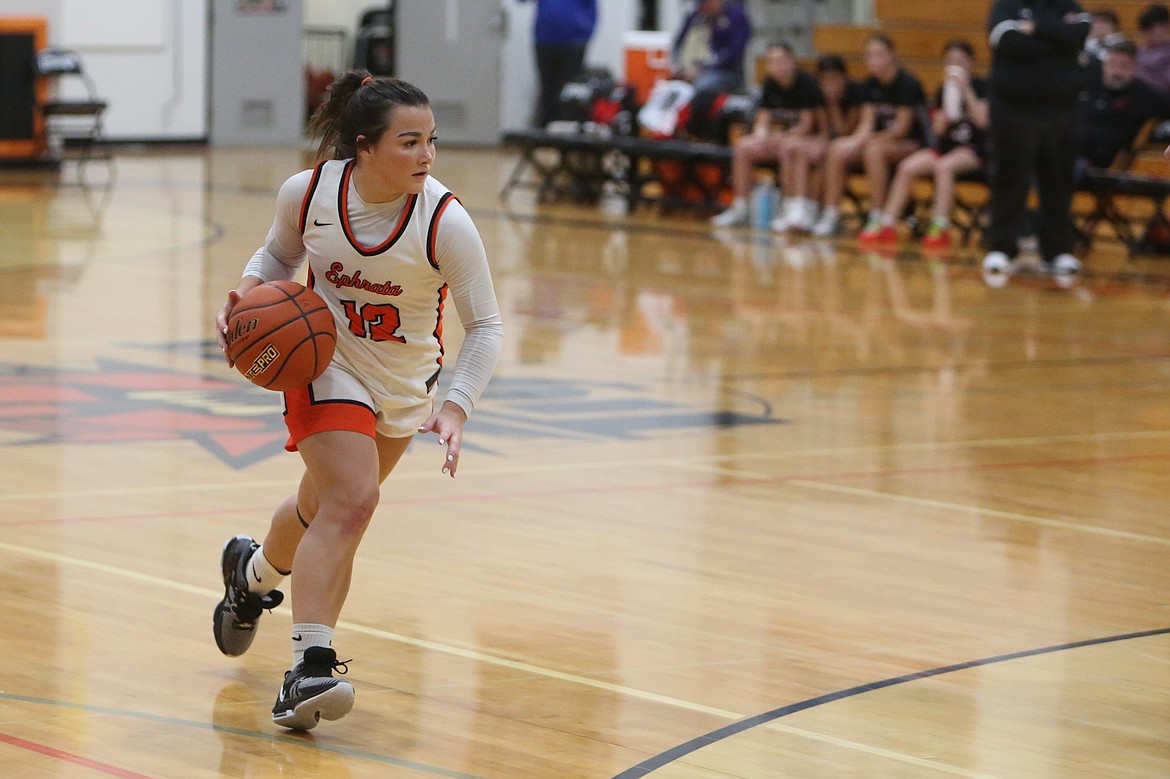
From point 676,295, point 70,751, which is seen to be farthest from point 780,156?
point 70,751

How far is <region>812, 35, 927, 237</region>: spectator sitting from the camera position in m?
14.5

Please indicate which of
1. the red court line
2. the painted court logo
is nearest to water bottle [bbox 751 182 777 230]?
the painted court logo

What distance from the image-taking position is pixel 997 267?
43.0 ft

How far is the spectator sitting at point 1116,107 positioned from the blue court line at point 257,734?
11029mm

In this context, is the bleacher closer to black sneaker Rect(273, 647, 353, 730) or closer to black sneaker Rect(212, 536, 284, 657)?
black sneaker Rect(212, 536, 284, 657)

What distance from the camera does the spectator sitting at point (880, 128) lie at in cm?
1452

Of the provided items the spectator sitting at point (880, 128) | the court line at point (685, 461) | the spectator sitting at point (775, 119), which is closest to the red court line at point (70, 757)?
the court line at point (685, 461)

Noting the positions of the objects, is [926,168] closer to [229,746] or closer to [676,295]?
[676,295]

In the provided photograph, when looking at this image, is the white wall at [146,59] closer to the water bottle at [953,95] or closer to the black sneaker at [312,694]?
the water bottle at [953,95]

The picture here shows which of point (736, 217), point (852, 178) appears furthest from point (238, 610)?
point (852, 178)

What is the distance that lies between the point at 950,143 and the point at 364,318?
1095 centimetres

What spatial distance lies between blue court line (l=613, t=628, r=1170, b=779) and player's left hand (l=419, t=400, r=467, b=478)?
2.31ft

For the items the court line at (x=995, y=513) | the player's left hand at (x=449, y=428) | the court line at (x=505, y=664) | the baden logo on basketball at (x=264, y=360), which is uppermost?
the baden logo on basketball at (x=264, y=360)

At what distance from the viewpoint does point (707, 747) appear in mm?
3805
